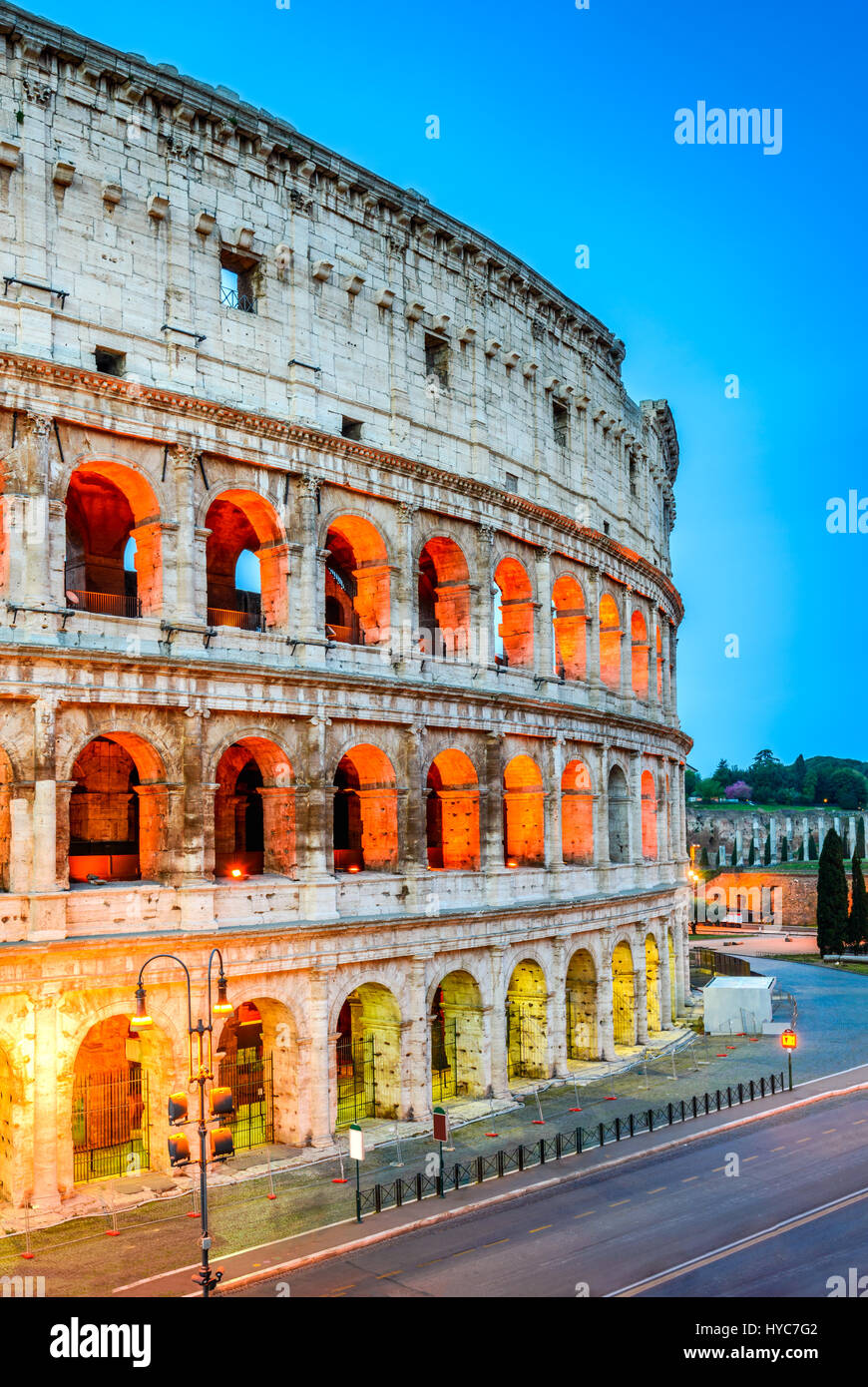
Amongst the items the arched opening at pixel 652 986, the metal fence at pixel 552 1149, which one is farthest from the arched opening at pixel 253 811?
the arched opening at pixel 652 986

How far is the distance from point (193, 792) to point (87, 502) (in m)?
9.17

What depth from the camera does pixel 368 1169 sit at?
1037 inches

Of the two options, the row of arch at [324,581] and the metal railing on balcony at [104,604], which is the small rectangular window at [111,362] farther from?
the metal railing on balcony at [104,604]

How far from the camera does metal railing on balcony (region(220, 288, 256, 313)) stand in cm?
2872

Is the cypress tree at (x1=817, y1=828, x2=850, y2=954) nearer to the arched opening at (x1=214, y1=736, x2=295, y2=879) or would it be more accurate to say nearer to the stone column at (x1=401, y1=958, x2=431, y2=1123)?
the arched opening at (x1=214, y1=736, x2=295, y2=879)

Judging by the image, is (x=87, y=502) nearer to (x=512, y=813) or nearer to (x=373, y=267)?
(x=373, y=267)

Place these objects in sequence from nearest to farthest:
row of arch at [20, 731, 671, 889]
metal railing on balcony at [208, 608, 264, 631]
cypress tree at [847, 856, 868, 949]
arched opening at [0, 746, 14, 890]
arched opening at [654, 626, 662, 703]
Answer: arched opening at [0, 746, 14, 890], row of arch at [20, 731, 671, 889], metal railing on balcony at [208, 608, 264, 631], arched opening at [654, 626, 662, 703], cypress tree at [847, 856, 868, 949]

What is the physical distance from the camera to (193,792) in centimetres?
2625

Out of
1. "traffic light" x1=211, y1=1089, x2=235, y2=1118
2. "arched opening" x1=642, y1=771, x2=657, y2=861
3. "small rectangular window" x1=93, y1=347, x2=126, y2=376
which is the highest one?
"small rectangular window" x1=93, y1=347, x2=126, y2=376

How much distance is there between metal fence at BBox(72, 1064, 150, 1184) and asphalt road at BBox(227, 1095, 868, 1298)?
22.8 feet

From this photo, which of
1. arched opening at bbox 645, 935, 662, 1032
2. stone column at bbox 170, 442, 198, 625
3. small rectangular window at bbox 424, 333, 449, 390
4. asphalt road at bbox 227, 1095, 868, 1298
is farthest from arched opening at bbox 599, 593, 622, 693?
stone column at bbox 170, 442, 198, 625

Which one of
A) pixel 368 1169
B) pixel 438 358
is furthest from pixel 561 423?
pixel 368 1169

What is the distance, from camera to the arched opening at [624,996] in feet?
133

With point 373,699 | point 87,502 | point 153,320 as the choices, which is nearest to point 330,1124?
point 373,699
